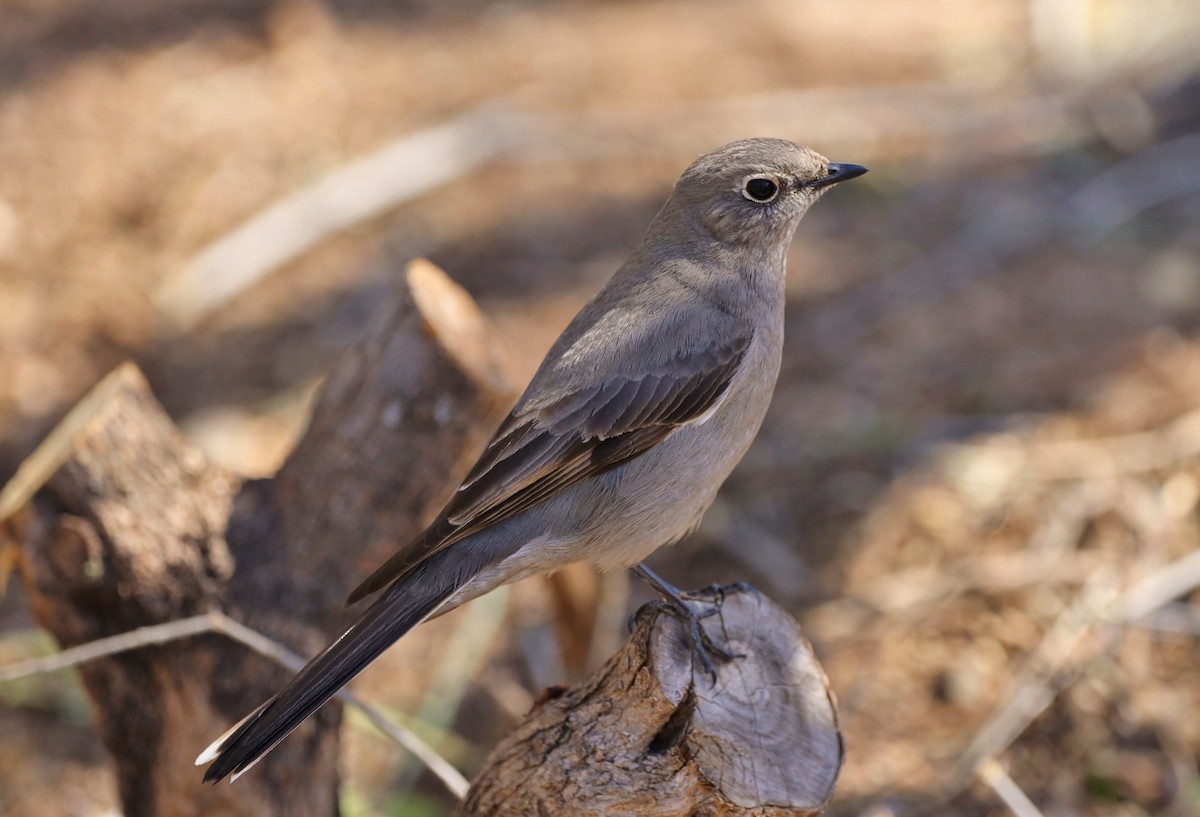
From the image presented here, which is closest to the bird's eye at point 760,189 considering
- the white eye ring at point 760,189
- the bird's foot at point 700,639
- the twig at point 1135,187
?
the white eye ring at point 760,189

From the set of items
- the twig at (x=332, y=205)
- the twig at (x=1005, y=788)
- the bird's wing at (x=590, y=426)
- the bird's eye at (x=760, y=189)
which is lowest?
the twig at (x=1005, y=788)

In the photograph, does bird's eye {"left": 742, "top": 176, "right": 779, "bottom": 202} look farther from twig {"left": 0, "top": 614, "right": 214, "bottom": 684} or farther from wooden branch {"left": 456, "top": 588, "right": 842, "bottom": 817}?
twig {"left": 0, "top": 614, "right": 214, "bottom": 684}

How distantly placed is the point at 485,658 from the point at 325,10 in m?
6.52

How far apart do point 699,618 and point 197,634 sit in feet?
5.29

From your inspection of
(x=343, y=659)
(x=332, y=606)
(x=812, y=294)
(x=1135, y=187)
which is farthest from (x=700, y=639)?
(x=1135, y=187)

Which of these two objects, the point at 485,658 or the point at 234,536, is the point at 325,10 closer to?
the point at 485,658

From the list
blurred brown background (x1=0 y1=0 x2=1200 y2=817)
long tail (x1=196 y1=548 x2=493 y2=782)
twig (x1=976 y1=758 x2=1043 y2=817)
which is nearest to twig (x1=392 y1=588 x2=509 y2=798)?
blurred brown background (x1=0 y1=0 x2=1200 y2=817)

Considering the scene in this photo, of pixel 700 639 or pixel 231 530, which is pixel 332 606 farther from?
pixel 700 639

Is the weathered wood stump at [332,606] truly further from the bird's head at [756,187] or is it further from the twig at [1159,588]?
the twig at [1159,588]

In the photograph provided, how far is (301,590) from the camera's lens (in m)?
4.27

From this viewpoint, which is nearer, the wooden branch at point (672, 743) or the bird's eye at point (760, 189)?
the wooden branch at point (672, 743)

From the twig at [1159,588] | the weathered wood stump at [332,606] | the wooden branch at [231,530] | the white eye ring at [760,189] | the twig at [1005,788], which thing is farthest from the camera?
the twig at [1159,588]

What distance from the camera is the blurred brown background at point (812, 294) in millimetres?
5715

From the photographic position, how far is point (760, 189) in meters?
4.53
